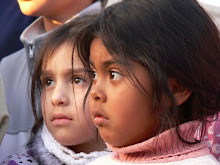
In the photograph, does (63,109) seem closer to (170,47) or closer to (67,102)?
(67,102)

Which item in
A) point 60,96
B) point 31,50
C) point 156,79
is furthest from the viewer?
point 31,50

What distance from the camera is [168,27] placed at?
143 centimetres

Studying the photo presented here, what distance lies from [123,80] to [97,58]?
0.10 m

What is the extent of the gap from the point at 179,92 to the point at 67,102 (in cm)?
50

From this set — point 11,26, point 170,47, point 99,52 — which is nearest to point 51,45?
point 99,52

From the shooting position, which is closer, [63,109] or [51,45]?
[63,109]

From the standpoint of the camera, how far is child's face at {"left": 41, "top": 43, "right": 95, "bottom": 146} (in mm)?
1832

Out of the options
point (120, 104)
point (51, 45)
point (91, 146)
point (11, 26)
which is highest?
point (120, 104)

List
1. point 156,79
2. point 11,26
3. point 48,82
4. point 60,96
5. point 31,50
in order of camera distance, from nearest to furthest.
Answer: point 156,79 < point 60,96 < point 48,82 < point 31,50 < point 11,26

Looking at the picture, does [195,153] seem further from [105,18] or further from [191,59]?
[105,18]

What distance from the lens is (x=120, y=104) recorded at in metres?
1.40

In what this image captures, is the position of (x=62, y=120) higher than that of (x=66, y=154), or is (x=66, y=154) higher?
(x=62, y=120)

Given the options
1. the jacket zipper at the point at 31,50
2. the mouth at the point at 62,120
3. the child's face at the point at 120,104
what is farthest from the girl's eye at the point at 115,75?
the jacket zipper at the point at 31,50

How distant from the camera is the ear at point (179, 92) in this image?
143 cm
